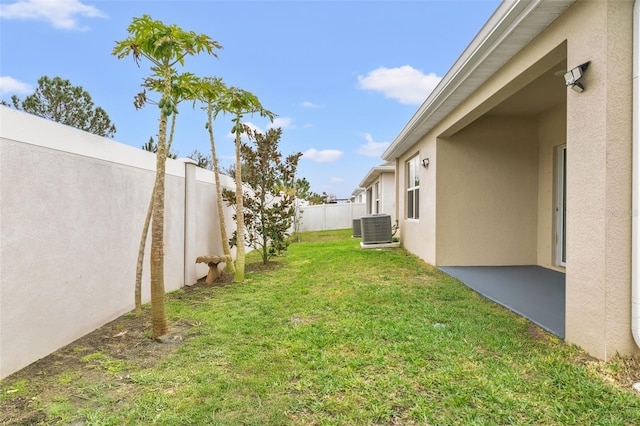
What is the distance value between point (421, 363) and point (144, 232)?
384cm

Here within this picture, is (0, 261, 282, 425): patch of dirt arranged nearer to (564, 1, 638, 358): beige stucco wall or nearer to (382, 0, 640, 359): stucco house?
(564, 1, 638, 358): beige stucco wall

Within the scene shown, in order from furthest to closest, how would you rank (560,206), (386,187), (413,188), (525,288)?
(386,187), (413,188), (560,206), (525,288)

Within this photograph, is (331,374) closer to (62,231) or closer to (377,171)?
(62,231)

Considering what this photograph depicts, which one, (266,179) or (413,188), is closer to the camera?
(266,179)

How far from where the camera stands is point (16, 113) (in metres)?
3.19

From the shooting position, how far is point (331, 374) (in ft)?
9.96

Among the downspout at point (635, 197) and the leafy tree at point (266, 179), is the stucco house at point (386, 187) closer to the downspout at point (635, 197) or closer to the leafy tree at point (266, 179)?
the leafy tree at point (266, 179)

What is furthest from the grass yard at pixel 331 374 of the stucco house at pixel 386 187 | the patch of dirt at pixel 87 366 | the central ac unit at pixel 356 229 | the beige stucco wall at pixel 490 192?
Answer: the central ac unit at pixel 356 229

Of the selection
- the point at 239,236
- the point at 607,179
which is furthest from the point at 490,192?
the point at 239,236

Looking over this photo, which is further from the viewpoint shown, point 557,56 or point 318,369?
point 557,56

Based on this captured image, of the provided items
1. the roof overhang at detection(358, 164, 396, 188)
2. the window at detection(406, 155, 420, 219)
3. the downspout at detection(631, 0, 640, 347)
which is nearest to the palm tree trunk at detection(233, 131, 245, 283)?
the window at detection(406, 155, 420, 219)

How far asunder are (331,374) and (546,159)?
6535 mm

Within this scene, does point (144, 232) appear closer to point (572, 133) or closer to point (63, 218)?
point (63, 218)

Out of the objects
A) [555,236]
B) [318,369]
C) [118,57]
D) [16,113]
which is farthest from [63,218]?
[555,236]
